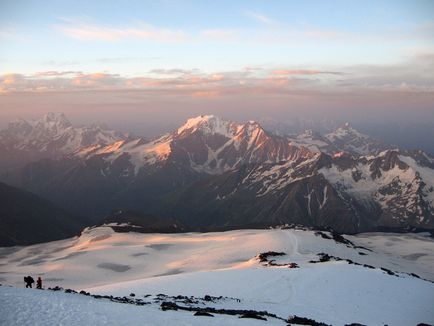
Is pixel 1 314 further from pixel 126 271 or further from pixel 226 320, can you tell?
pixel 126 271

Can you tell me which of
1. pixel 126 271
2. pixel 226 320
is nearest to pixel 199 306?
pixel 226 320

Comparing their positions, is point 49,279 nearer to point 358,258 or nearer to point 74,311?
point 358,258

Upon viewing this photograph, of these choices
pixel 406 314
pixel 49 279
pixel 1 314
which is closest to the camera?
pixel 1 314

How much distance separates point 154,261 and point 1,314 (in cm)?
11172

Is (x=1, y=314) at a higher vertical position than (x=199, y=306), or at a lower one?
higher

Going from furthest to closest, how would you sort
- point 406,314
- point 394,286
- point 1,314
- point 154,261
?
point 154,261 → point 394,286 → point 406,314 → point 1,314

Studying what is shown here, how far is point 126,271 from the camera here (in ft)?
407

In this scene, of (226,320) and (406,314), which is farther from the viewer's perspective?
(406,314)

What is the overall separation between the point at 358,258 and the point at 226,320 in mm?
96062

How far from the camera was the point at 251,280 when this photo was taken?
195ft

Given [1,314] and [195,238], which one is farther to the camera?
[195,238]

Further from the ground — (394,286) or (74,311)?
(74,311)


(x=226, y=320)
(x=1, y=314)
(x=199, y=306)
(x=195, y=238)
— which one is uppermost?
(x=1, y=314)

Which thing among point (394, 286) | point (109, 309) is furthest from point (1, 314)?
point (394, 286)
